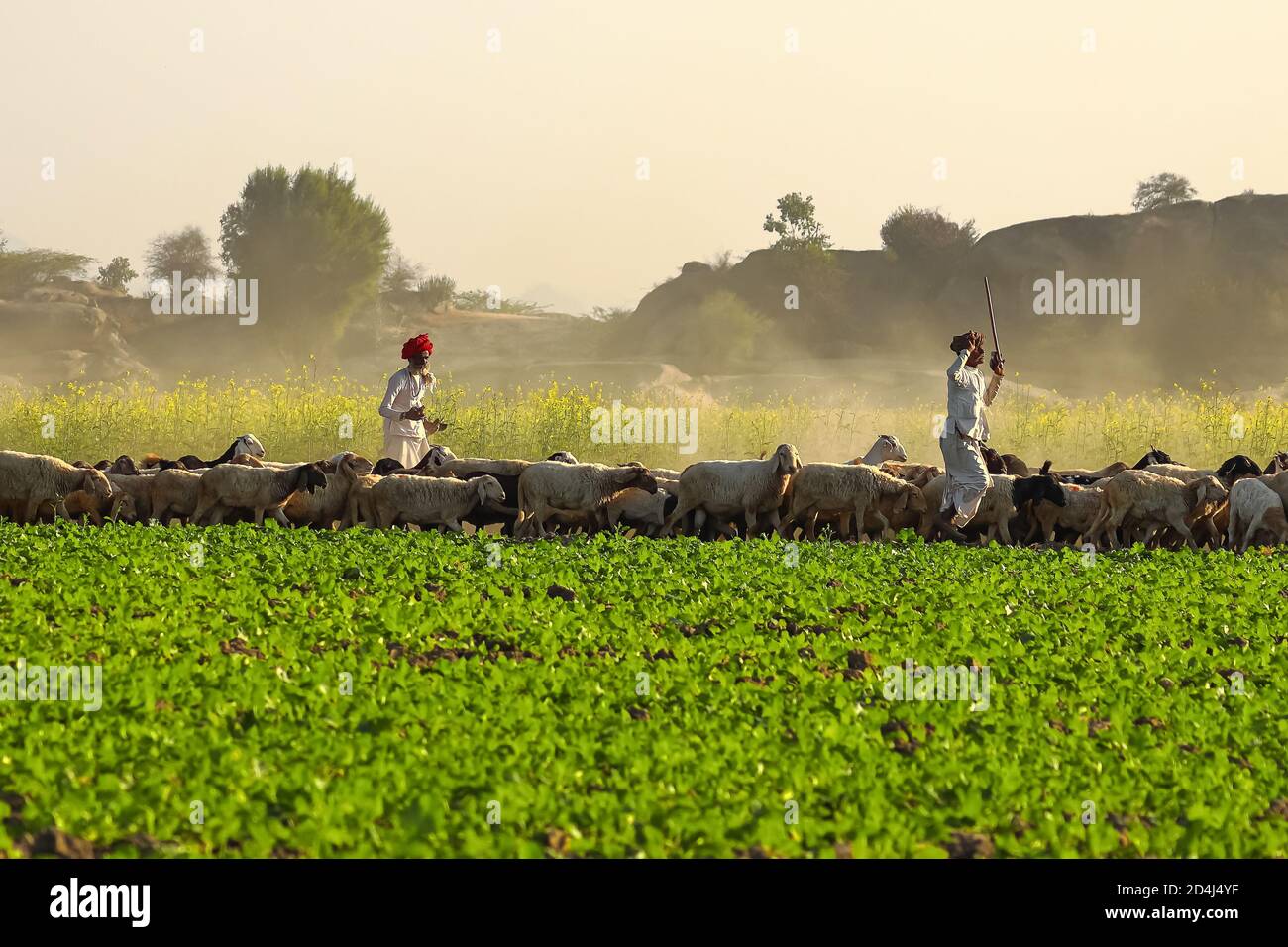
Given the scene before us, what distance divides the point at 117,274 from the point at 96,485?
73.7 meters

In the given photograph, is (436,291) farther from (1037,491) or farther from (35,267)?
(1037,491)

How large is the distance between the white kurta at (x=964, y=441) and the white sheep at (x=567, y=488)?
387 cm

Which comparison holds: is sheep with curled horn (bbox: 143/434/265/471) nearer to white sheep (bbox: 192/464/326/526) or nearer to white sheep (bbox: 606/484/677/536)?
white sheep (bbox: 192/464/326/526)

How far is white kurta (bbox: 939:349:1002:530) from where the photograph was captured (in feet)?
60.0

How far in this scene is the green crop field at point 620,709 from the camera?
678 cm

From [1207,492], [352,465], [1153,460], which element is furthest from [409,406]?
[1153,460]

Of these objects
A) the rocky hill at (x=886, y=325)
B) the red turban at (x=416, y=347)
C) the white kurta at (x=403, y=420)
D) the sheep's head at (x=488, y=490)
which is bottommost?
the sheep's head at (x=488, y=490)

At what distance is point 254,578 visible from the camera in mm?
12805

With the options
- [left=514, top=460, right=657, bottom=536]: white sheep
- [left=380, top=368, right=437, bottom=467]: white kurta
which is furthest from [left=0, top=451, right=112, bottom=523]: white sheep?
[left=514, top=460, right=657, bottom=536]: white sheep

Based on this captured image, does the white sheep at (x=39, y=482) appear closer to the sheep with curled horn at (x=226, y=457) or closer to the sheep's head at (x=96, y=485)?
the sheep's head at (x=96, y=485)

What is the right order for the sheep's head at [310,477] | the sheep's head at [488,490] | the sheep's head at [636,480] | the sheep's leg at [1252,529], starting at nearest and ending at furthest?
the sheep's leg at [1252,529]
the sheep's head at [310,477]
the sheep's head at [488,490]
the sheep's head at [636,480]

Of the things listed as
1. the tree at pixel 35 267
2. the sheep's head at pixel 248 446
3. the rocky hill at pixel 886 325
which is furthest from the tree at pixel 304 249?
the sheep's head at pixel 248 446

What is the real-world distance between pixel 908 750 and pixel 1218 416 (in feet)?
88.7
